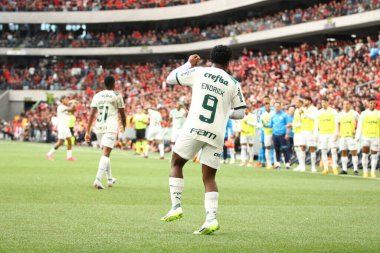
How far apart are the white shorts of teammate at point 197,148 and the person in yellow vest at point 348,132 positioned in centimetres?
1657

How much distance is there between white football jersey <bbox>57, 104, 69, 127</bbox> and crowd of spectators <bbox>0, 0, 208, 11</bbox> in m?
46.3

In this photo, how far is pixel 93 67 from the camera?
252 ft

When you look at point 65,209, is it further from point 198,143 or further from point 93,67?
point 93,67

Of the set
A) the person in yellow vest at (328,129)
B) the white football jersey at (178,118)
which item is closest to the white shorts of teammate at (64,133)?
the white football jersey at (178,118)

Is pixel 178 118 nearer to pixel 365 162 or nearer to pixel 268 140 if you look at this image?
pixel 268 140

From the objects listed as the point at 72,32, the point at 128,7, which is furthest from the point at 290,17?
the point at 72,32

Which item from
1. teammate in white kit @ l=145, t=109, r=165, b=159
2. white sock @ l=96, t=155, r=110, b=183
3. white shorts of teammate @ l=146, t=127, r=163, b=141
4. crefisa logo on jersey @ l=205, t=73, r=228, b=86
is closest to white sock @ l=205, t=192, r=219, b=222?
crefisa logo on jersey @ l=205, t=73, r=228, b=86

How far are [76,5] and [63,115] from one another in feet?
172

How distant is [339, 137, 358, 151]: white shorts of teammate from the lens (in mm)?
26047

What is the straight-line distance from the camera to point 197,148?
10117 millimetres

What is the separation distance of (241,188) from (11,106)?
6271 cm

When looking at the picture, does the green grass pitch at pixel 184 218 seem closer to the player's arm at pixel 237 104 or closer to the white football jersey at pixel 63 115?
the player's arm at pixel 237 104

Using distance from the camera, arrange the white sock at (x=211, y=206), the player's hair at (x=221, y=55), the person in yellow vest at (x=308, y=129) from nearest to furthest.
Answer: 1. the white sock at (x=211, y=206)
2. the player's hair at (x=221, y=55)
3. the person in yellow vest at (x=308, y=129)

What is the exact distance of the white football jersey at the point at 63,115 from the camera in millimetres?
28797
